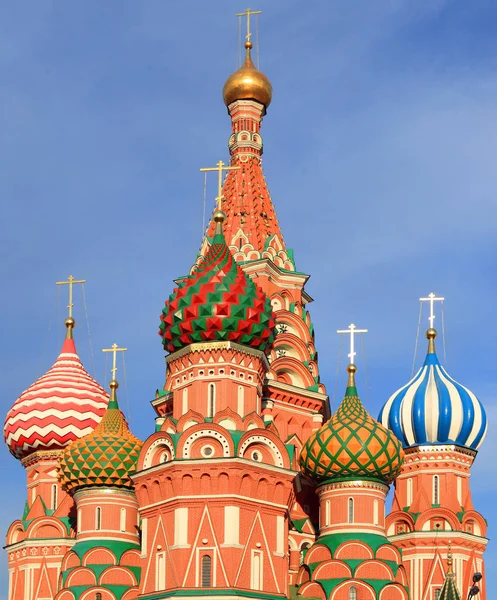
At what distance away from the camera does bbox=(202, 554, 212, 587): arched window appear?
1299 inches

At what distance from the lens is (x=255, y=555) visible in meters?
33.5

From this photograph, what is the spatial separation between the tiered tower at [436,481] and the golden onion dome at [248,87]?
8410 millimetres

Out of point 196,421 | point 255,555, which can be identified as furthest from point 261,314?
point 255,555

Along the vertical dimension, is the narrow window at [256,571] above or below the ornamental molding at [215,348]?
below

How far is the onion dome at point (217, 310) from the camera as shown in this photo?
35250mm

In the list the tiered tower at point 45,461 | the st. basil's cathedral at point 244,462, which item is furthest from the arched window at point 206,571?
the tiered tower at point 45,461

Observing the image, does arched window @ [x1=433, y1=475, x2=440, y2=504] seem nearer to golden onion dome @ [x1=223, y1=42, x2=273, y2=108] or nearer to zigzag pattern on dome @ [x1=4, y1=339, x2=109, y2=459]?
zigzag pattern on dome @ [x1=4, y1=339, x2=109, y2=459]

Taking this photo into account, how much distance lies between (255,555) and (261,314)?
17.8 feet

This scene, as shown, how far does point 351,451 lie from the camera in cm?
3656

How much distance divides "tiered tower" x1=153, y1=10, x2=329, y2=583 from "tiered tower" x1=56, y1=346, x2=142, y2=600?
2.14m

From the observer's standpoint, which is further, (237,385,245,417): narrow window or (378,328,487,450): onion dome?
(378,328,487,450): onion dome

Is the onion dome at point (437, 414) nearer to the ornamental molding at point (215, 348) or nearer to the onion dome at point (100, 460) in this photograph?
the ornamental molding at point (215, 348)

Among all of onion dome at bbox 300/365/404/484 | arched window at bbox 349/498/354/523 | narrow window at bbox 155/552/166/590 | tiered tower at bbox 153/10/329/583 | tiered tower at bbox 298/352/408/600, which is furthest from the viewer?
tiered tower at bbox 153/10/329/583

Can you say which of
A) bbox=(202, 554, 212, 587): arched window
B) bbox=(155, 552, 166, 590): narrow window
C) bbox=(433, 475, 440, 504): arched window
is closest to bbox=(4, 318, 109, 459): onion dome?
bbox=(155, 552, 166, 590): narrow window
